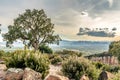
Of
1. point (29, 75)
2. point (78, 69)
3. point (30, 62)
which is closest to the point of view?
point (29, 75)

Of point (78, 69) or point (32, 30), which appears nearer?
point (78, 69)

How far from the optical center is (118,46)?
146 ft

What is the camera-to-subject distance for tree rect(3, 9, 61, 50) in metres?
69.9

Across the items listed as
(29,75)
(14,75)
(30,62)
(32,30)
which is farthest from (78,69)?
(32,30)

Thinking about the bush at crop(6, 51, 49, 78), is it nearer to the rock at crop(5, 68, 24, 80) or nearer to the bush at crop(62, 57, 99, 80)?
the bush at crop(62, 57, 99, 80)

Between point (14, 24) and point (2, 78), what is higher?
point (14, 24)

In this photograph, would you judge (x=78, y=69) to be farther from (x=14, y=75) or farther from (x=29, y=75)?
(x=14, y=75)

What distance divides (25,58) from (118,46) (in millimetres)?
26137

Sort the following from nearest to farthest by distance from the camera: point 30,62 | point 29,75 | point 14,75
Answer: point 29,75 < point 14,75 < point 30,62

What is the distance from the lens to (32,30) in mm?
70688

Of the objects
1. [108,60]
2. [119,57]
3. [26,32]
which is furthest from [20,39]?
[119,57]

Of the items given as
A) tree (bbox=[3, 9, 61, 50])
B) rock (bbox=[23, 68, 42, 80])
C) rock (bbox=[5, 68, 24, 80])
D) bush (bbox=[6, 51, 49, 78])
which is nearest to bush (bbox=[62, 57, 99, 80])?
bush (bbox=[6, 51, 49, 78])

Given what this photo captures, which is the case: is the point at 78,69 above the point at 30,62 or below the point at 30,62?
below

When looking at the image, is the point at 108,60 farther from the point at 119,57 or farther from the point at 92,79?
the point at 92,79
